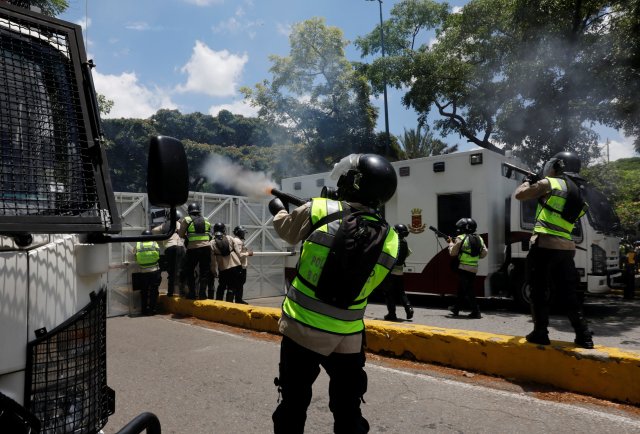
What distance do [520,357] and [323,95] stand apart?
60.8ft

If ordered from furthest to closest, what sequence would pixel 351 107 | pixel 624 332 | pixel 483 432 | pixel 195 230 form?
pixel 351 107 → pixel 195 230 → pixel 624 332 → pixel 483 432

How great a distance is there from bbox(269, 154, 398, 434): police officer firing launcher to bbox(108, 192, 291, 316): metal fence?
6.70m

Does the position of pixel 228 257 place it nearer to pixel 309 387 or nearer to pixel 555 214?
pixel 555 214

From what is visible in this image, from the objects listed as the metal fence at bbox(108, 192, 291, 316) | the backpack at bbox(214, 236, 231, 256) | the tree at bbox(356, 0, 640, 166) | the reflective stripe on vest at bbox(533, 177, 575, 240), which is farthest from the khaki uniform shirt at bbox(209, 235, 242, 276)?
the tree at bbox(356, 0, 640, 166)

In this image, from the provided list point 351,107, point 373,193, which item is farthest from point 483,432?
point 351,107

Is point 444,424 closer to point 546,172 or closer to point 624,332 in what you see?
point 546,172

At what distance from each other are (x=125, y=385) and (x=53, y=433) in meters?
3.09

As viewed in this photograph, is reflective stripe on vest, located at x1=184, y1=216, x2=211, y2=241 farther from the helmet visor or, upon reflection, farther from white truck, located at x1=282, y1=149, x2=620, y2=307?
the helmet visor

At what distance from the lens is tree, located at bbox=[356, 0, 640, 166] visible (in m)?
9.94

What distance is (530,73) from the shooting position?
1095 centimetres

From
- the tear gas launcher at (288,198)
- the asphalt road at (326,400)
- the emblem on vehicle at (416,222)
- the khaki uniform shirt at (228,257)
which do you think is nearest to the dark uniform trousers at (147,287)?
the khaki uniform shirt at (228,257)

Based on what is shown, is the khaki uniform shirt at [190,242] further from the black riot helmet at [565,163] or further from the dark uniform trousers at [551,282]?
the black riot helmet at [565,163]

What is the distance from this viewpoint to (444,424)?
3393 mm

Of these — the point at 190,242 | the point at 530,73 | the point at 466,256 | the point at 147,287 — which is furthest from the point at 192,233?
the point at 530,73
